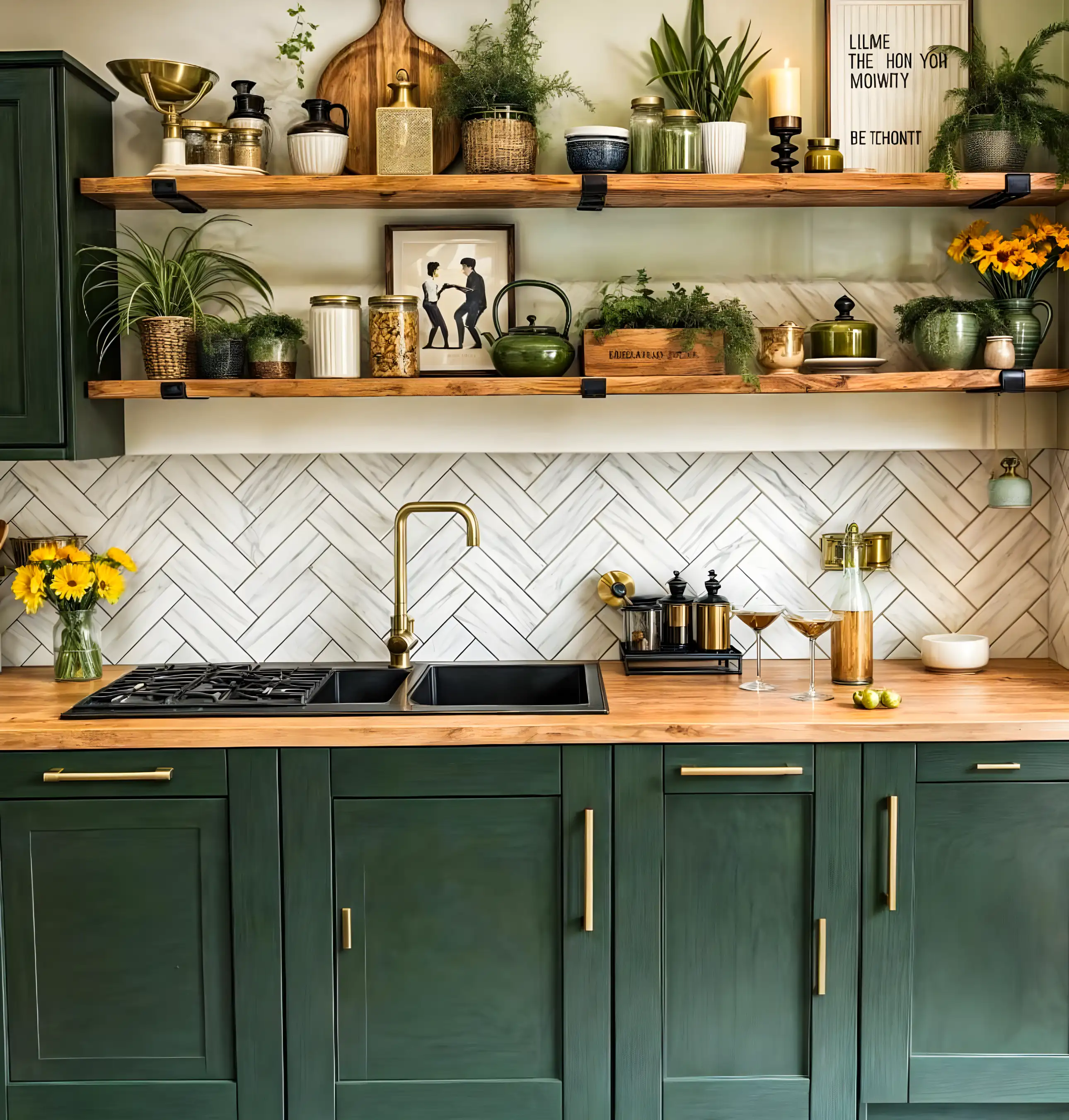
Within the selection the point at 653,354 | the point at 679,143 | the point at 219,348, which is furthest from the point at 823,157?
the point at 219,348

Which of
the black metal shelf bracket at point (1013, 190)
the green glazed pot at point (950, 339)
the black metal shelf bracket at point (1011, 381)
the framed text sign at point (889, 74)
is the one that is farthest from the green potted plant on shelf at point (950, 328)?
the framed text sign at point (889, 74)

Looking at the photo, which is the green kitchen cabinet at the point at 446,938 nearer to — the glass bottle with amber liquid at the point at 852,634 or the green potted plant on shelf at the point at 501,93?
the glass bottle with amber liquid at the point at 852,634

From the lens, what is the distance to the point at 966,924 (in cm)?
238

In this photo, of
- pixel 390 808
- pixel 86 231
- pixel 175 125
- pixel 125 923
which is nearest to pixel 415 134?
pixel 175 125

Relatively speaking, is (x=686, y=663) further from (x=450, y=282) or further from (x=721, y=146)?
(x=721, y=146)

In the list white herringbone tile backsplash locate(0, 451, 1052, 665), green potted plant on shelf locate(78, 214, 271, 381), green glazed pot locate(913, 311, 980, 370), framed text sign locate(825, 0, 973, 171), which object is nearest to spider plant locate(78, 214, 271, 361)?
green potted plant on shelf locate(78, 214, 271, 381)

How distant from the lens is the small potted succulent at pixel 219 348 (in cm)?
272

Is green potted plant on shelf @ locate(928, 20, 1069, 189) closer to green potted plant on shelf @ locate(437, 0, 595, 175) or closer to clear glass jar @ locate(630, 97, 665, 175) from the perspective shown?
clear glass jar @ locate(630, 97, 665, 175)

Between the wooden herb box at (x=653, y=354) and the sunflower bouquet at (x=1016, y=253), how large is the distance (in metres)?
0.64

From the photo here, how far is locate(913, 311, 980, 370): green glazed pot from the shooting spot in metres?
2.71

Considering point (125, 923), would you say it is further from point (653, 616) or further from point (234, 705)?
point (653, 616)

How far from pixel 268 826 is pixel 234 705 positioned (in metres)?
0.28

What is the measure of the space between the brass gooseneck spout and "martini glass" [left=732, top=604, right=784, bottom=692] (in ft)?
2.13

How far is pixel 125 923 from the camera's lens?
2.39 meters
